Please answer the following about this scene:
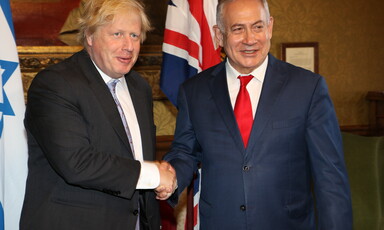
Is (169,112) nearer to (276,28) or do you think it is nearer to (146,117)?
(276,28)

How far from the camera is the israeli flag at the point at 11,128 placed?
2697 millimetres

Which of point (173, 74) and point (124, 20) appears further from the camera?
point (173, 74)

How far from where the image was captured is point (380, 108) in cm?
505

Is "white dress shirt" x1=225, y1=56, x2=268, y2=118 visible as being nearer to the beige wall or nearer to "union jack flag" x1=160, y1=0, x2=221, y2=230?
"union jack flag" x1=160, y1=0, x2=221, y2=230

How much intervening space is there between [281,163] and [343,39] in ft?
10.6

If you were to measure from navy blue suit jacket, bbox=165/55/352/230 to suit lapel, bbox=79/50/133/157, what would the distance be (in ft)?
1.30

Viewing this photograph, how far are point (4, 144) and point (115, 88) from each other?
729mm

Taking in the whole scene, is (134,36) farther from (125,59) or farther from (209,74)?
(209,74)

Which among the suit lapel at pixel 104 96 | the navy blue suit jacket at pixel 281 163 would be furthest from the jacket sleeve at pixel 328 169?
the suit lapel at pixel 104 96

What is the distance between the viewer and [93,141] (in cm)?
225

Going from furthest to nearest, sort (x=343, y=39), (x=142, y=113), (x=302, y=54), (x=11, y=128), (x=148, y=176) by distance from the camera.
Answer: (x=343, y=39), (x=302, y=54), (x=11, y=128), (x=142, y=113), (x=148, y=176)

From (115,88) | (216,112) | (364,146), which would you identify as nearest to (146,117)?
(115,88)

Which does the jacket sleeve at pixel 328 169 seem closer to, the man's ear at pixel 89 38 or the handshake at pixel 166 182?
the handshake at pixel 166 182

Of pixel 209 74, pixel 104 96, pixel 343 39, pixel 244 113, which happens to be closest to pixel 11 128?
pixel 104 96
